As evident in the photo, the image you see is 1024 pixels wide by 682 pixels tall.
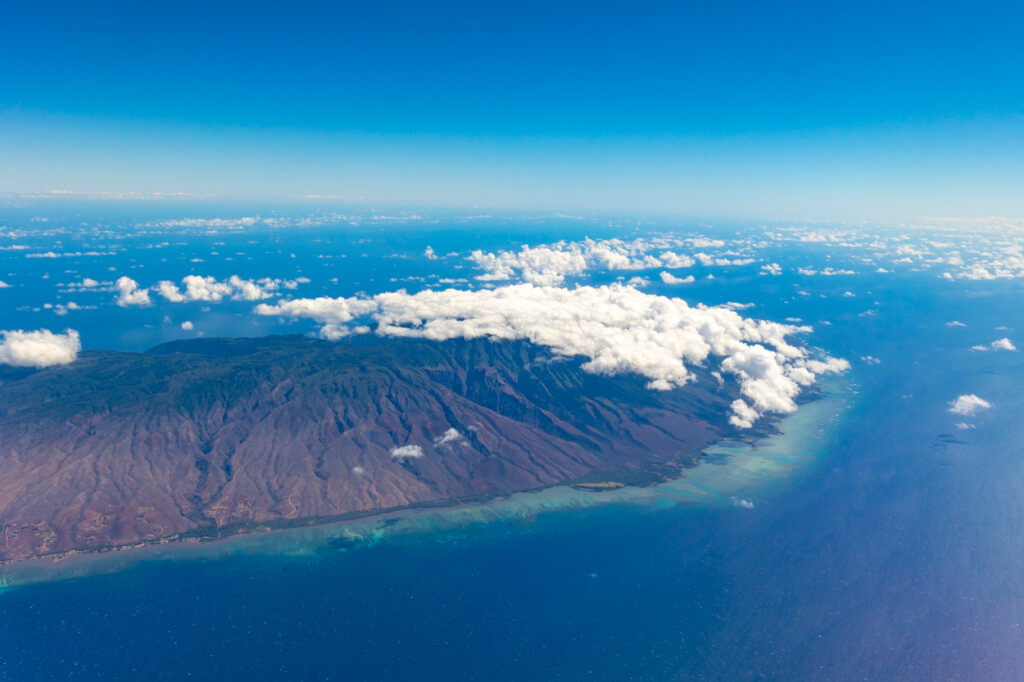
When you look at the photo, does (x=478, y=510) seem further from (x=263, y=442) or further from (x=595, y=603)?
(x=263, y=442)

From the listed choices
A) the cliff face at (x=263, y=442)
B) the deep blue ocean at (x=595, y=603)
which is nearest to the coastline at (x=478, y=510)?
the deep blue ocean at (x=595, y=603)

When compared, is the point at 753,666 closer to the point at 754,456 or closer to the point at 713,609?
the point at 713,609

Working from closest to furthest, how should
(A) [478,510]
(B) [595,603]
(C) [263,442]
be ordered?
(B) [595,603]
(A) [478,510]
(C) [263,442]

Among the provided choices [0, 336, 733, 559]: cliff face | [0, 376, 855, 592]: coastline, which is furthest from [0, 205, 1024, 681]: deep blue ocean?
[0, 336, 733, 559]: cliff face

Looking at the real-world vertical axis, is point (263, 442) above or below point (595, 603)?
above

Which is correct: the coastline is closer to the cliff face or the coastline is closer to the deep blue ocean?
the deep blue ocean

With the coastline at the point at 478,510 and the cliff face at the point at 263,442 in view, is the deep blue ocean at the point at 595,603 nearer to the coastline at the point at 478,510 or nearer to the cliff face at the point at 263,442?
the coastline at the point at 478,510

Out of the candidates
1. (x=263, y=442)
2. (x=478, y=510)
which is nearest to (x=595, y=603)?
(x=478, y=510)

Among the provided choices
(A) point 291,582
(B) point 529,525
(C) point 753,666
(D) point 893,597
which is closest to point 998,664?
(D) point 893,597
